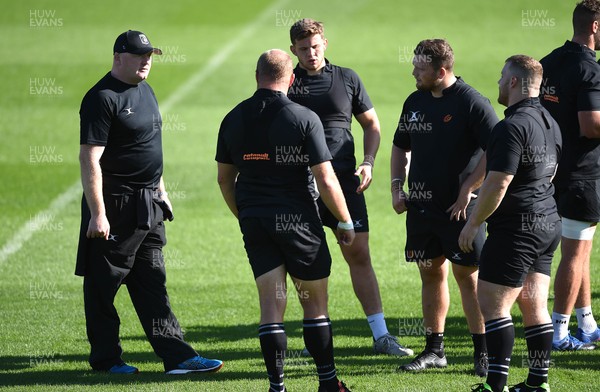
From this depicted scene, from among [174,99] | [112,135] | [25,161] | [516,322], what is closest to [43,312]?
[112,135]

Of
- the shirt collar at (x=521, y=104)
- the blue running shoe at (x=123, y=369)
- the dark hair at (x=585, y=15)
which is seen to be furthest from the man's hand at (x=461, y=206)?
the blue running shoe at (x=123, y=369)

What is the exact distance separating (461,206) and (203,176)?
8640 mm

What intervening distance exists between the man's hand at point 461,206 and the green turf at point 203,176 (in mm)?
1192

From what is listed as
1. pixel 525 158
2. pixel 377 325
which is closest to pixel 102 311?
pixel 377 325

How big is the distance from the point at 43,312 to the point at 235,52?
16.9 m

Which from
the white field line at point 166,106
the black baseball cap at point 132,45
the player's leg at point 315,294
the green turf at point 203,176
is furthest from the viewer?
the white field line at point 166,106

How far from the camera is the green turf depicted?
24.5 ft

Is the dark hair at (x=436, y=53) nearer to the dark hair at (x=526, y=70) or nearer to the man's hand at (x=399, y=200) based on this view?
the dark hair at (x=526, y=70)

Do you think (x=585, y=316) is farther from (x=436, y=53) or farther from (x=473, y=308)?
(x=436, y=53)

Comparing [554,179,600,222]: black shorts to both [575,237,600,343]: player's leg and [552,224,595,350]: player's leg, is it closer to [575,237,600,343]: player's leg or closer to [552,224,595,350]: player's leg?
[552,224,595,350]: player's leg

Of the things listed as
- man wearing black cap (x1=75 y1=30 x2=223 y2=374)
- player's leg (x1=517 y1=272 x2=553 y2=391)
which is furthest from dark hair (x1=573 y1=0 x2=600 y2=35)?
man wearing black cap (x1=75 y1=30 x2=223 y2=374)

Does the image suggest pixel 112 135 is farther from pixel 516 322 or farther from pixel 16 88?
pixel 16 88

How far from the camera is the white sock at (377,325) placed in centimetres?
794

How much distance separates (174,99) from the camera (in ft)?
68.7
